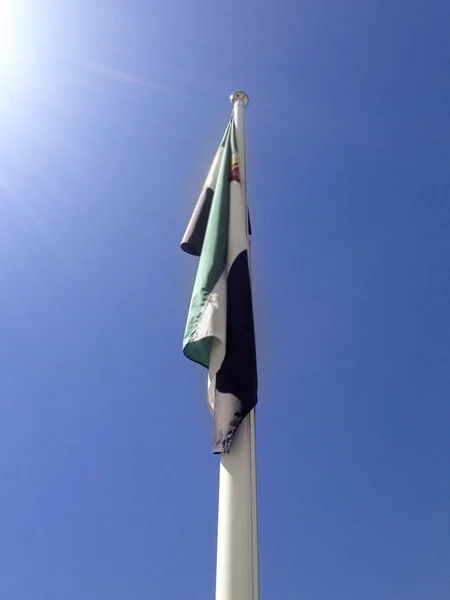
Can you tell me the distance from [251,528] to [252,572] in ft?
1.01

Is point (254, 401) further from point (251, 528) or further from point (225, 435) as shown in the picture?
point (251, 528)

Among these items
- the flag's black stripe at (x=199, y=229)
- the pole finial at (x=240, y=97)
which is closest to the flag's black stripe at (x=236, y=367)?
the flag's black stripe at (x=199, y=229)

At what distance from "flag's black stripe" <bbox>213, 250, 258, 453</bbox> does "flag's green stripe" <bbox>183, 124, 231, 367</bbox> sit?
0.19 m

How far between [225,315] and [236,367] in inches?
20.1

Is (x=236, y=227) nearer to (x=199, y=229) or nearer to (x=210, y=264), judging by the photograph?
(x=210, y=264)

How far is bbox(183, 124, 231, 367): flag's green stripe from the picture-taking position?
533 cm

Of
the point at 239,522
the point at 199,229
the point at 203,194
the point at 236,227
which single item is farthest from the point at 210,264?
the point at 239,522

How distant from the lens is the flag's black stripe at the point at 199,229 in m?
6.68

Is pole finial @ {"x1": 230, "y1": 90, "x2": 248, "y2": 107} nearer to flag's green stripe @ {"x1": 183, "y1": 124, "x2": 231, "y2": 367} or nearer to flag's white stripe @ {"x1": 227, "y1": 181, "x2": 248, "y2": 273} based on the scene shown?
flag's green stripe @ {"x1": 183, "y1": 124, "x2": 231, "y2": 367}

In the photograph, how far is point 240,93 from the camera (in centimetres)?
759

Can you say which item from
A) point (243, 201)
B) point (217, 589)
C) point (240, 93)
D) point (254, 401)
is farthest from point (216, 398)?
point (240, 93)

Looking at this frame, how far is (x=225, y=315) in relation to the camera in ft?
17.5

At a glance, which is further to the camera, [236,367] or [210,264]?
[210,264]

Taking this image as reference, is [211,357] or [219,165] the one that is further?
[219,165]
